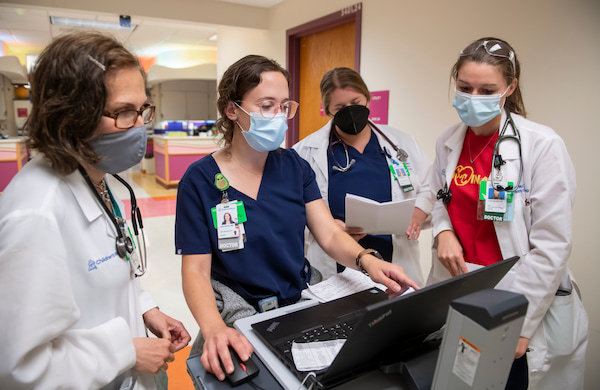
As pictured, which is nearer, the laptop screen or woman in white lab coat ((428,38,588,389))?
the laptop screen

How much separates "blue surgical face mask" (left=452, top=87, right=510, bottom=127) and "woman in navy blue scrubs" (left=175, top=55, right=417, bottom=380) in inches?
Answer: 24.8

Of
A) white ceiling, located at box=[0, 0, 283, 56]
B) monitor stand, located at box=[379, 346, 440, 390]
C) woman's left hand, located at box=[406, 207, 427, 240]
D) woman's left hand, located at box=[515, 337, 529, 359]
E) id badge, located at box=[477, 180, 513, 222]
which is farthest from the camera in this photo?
white ceiling, located at box=[0, 0, 283, 56]

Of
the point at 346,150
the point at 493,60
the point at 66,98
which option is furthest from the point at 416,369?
the point at 346,150

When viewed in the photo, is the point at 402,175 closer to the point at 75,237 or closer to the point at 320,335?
the point at 320,335

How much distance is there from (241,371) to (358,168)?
49.1 inches

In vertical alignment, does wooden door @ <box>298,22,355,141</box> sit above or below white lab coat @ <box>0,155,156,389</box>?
above

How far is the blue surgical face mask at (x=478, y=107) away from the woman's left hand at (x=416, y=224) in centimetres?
57

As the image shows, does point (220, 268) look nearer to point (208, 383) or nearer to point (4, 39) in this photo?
point (208, 383)

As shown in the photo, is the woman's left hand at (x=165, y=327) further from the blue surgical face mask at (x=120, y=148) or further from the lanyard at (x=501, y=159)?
→ the lanyard at (x=501, y=159)

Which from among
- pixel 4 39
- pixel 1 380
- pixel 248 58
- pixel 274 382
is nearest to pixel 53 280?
pixel 1 380

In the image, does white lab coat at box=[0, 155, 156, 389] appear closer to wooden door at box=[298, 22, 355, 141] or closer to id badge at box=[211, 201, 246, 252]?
id badge at box=[211, 201, 246, 252]

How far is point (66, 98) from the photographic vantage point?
2.69 ft

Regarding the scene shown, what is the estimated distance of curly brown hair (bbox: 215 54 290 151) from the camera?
1297 mm

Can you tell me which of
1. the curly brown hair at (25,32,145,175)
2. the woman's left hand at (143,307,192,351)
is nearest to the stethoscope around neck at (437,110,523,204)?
the woman's left hand at (143,307,192,351)
